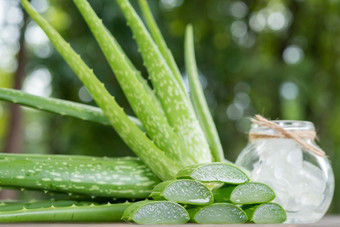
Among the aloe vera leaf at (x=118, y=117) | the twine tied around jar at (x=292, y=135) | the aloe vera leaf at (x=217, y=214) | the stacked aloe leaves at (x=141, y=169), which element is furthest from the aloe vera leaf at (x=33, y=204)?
the twine tied around jar at (x=292, y=135)

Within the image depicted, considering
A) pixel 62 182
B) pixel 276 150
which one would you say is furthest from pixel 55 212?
pixel 276 150

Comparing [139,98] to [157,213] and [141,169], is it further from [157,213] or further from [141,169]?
[157,213]

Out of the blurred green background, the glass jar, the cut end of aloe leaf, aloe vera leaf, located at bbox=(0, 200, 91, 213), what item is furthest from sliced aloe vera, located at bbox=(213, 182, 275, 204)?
the blurred green background

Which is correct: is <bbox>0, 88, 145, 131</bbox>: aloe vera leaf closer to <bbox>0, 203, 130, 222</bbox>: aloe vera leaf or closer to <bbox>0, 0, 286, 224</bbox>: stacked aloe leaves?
<bbox>0, 0, 286, 224</bbox>: stacked aloe leaves

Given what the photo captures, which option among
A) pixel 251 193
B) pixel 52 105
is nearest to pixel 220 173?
pixel 251 193

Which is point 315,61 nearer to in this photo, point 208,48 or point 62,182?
point 208,48

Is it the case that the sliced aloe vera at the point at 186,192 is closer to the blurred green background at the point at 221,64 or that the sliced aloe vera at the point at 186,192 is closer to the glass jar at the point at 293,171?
the glass jar at the point at 293,171

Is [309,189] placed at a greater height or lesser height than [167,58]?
lesser
